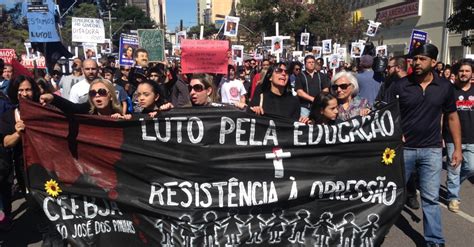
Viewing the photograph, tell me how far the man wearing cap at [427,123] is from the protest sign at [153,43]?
531 centimetres

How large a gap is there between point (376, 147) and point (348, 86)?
0.79 meters

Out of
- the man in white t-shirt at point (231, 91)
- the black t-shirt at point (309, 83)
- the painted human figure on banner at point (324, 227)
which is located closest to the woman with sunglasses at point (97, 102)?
the painted human figure on banner at point (324, 227)

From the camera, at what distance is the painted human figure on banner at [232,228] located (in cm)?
368

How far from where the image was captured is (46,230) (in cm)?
438

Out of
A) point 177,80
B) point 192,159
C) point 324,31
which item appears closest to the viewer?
point 192,159

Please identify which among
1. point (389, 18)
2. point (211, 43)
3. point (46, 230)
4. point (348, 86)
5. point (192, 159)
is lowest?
point (46, 230)

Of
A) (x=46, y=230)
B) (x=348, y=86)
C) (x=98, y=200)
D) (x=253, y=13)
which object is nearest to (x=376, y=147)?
(x=348, y=86)

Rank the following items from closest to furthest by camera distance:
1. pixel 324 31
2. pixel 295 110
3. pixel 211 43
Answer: pixel 295 110, pixel 211 43, pixel 324 31

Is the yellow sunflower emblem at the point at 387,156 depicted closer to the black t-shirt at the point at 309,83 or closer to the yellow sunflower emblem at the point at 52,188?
the yellow sunflower emblem at the point at 52,188

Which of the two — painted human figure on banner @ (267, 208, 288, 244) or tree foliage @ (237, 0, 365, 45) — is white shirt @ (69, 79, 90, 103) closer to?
painted human figure on banner @ (267, 208, 288, 244)

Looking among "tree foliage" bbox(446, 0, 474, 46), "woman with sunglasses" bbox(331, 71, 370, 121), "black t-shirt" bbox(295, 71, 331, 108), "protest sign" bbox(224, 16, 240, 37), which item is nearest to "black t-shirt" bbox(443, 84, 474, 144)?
"woman with sunglasses" bbox(331, 71, 370, 121)

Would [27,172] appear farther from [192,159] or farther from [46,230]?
[192,159]

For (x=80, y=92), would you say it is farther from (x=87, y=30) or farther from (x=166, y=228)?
(x=87, y=30)

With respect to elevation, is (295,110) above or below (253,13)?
below
